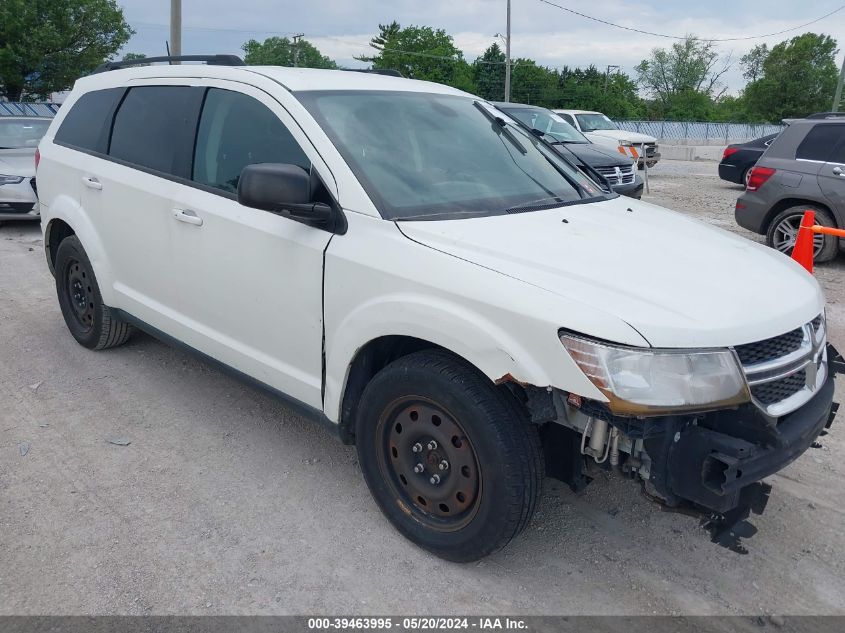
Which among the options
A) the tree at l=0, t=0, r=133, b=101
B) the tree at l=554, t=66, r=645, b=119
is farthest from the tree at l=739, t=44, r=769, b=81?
the tree at l=0, t=0, r=133, b=101

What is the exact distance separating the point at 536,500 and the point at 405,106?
2.03m

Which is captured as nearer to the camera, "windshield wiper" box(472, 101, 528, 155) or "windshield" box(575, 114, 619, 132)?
"windshield wiper" box(472, 101, 528, 155)

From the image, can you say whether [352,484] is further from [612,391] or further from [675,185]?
[675,185]

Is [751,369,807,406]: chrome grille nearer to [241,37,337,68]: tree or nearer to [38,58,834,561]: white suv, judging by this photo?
[38,58,834,561]: white suv

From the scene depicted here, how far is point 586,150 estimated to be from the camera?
12.0m

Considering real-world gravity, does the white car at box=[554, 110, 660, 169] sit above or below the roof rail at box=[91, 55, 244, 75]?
above

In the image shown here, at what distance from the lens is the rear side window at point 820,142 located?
27.7 feet

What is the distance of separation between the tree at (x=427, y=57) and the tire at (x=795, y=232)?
6354 centimetres

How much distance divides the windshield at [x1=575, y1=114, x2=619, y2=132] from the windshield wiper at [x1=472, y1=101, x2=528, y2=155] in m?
15.0

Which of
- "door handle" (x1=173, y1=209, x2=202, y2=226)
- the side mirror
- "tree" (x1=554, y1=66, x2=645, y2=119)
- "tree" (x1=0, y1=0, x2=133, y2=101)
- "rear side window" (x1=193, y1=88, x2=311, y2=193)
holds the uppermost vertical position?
"tree" (x1=554, y1=66, x2=645, y2=119)

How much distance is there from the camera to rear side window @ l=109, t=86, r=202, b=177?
155 inches

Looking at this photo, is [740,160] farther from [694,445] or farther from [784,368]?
[694,445]

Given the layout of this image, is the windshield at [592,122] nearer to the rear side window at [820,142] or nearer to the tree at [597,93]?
the rear side window at [820,142]

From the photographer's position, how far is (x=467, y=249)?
2744mm
